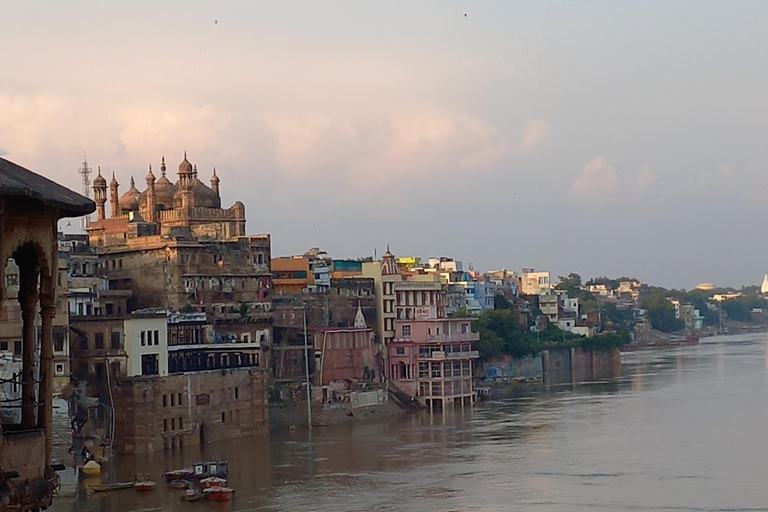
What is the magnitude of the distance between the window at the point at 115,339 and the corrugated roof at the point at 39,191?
31.6 meters

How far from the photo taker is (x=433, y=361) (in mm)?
51375

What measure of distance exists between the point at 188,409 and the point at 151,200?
19.1m

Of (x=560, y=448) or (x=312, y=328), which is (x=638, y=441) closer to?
(x=560, y=448)

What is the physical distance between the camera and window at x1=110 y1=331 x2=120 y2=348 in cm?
3641

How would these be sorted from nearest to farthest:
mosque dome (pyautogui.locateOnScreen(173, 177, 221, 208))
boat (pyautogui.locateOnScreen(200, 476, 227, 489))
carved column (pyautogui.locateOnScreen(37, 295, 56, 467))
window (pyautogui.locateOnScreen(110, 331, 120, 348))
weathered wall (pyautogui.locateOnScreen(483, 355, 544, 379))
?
carved column (pyautogui.locateOnScreen(37, 295, 56, 467)) → boat (pyautogui.locateOnScreen(200, 476, 227, 489)) → window (pyautogui.locateOnScreen(110, 331, 120, 348)) → mosque dome (pyautogui.locateOnScreen(173, 177, 221, 208)) → weathered wall (pyautogui.locateOnScreen(483, 355, 544, 379))

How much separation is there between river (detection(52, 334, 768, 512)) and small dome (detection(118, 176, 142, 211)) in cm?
1616

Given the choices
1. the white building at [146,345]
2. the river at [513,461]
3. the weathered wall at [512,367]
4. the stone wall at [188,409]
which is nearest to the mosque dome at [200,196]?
the river at [513,461]

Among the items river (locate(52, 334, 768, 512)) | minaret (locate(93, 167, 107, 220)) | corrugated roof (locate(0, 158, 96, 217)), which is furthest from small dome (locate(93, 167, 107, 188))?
corrugated roof (locate(0, 158, 96, 217))

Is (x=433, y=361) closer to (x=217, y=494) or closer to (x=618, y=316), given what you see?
(x=217, y=494)

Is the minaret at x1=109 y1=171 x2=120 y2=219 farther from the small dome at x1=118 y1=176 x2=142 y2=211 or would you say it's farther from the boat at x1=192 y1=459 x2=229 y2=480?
the boat at x1=192 y1=459 x2=229 y2=480

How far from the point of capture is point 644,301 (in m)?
132

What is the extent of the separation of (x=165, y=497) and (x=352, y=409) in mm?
16694

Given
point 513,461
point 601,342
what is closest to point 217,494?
point 513,461

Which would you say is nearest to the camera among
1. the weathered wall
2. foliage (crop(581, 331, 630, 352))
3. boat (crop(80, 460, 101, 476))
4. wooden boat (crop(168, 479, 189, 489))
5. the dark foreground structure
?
the dark foreground structure
